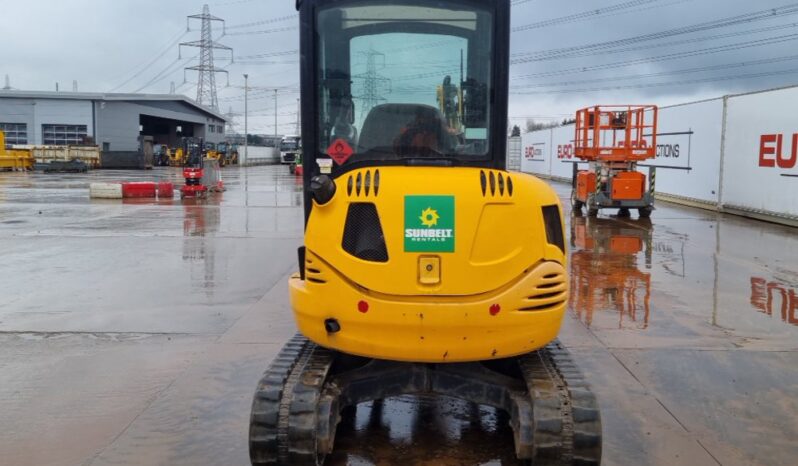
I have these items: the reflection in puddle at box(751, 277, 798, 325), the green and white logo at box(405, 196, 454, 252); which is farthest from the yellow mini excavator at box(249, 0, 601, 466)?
the reflection in puddle at box(751, 277, 798, 325)

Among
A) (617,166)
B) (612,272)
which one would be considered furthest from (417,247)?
(617,166)

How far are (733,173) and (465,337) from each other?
19.9 metres

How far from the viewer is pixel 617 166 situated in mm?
19031

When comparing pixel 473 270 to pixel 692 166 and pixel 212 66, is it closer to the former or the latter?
pixel 692 166

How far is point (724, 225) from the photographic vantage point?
17641 mm

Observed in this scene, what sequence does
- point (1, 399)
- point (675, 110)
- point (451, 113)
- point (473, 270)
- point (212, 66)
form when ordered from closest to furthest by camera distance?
1. point (473, 270)
2. point (451, 113)
3. point (1, 399)
4. point (675, 110)
5. point (212, 66)

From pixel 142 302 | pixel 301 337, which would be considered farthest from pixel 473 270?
pixel 142 302

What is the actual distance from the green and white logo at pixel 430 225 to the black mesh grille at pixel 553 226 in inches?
25.7

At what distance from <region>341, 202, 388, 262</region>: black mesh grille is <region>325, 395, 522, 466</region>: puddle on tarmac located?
1400 mm

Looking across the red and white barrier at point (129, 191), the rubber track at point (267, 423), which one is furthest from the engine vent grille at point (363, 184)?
the red and white barrier at point (129, 191)

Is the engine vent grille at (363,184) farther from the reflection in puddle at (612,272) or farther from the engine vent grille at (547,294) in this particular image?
the reflection in puddle at (612,272)

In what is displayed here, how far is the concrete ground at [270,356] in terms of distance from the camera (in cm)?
443

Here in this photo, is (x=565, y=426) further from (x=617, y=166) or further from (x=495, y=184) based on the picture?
(x=617, y=166)

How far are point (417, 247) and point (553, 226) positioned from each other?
928 millimetres
